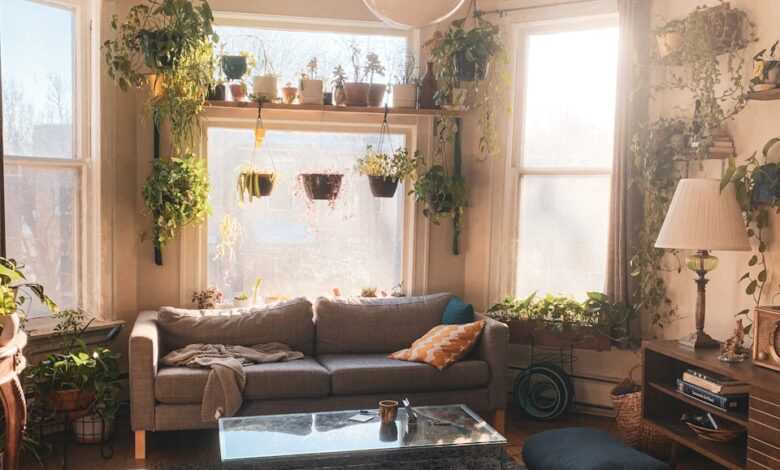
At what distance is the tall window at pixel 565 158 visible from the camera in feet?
15.4

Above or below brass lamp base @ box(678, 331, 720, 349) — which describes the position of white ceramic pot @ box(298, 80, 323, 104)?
above

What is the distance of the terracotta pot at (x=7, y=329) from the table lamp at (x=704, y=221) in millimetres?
2982

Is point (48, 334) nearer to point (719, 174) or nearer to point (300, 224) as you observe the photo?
point (300, 224)

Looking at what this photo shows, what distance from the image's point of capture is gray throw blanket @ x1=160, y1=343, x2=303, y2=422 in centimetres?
378

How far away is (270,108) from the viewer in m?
4.69

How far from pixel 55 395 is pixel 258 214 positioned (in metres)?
1.73

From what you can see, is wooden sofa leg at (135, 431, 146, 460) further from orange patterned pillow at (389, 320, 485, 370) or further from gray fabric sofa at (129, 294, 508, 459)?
orange patterned pillow at (389, 320, 485, 370)

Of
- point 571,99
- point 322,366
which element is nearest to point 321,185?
point 322,366

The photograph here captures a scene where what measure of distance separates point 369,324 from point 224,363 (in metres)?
1.00

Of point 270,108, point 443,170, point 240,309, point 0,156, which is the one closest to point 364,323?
point 240,309

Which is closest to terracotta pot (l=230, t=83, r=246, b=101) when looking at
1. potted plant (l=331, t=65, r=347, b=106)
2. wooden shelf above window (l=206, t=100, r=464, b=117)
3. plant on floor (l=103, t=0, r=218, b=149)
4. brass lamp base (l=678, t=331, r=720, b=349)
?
wooden shelf above window (l=206, t=100, r=464, b=117)

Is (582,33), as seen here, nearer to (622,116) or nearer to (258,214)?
(622,116)

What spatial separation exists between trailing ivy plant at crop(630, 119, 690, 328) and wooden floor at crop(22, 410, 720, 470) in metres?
0.82

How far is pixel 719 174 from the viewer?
3.98m
